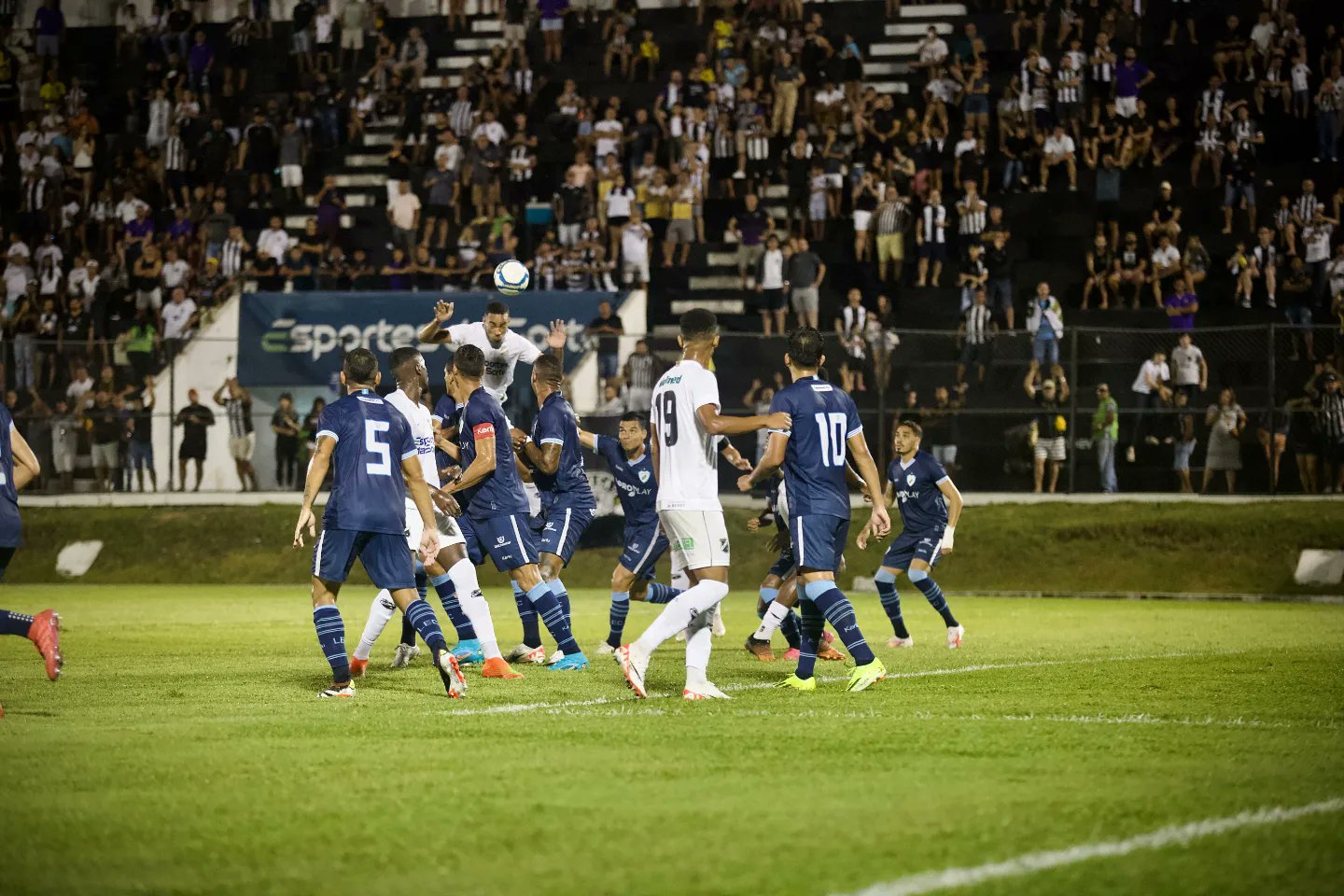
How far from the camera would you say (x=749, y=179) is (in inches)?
1281

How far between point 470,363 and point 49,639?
369 centimetres

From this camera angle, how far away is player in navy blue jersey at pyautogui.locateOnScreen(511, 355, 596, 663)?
13.7 metres

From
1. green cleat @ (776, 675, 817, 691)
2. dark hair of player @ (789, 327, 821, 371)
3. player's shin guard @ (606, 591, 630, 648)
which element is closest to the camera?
dark hair of player @ (789, 327, 821, 371)

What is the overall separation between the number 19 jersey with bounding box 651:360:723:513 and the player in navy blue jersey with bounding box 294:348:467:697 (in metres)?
1.64

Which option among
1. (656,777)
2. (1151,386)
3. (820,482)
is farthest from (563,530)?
(1151,386)

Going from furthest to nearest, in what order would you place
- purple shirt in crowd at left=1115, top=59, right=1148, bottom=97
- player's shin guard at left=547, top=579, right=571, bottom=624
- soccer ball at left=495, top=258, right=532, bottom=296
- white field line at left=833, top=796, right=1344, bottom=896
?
purple shirt in crowd at left=1115, top=59, right=1148, bottom=97 < soccer ball at left=495, top=258, right=532, bottom=296 < player's shin guard at left=547, top=579, right=571, bottom=624 < white field line at left=833, top=796, right=1344, bottom=896

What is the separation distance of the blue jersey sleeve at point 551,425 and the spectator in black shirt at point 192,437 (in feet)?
46.6

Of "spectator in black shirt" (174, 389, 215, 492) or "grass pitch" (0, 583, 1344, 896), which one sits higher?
"grass pitch" (0, 583, 1344, 896)

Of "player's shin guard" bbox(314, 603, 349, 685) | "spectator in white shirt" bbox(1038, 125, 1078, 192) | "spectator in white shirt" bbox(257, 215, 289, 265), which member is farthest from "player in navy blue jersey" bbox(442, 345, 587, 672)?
"spectator in white shirt" bbox(257, 215, 289, 265)

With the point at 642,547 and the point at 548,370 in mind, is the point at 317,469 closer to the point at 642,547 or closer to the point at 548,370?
the point at 548,370

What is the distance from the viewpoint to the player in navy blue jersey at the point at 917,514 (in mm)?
15578

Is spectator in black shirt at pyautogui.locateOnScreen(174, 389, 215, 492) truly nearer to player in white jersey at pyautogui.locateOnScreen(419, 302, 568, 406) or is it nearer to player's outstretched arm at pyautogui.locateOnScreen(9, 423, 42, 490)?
player in white jersey at pyautogui.locateOnScreen(419, 302, 568, 406)

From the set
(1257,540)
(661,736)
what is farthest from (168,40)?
(661,736)

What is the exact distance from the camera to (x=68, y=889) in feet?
18.4
